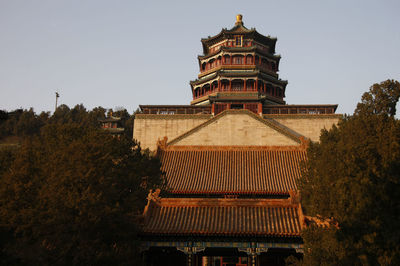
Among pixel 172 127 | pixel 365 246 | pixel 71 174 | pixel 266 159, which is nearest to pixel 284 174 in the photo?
pixel 266 159

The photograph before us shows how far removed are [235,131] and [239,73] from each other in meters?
7.28

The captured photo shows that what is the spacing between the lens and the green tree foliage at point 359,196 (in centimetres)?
1223

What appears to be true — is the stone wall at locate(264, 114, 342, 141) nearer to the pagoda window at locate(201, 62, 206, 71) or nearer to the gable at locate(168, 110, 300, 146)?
the gable at locate(168, 110, 300, 146)

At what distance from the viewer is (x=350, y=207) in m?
12.8

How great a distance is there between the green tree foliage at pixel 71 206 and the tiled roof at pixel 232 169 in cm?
681

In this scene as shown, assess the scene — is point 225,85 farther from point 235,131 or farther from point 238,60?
point 235,131

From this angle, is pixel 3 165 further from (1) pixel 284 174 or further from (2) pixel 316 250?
(2) pixel 316 250

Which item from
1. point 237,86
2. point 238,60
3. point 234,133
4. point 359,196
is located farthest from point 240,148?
point 238,60

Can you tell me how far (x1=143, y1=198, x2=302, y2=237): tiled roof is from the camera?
50.1 feet

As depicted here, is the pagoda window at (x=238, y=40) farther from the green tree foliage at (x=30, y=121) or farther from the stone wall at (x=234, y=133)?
the green tree foliage at (x=30, y=121)

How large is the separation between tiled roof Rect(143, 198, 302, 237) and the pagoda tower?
26430 millimetres

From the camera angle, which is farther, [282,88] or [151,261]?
[282,88]

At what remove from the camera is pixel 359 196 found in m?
12.7

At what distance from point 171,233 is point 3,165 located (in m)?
13.7
